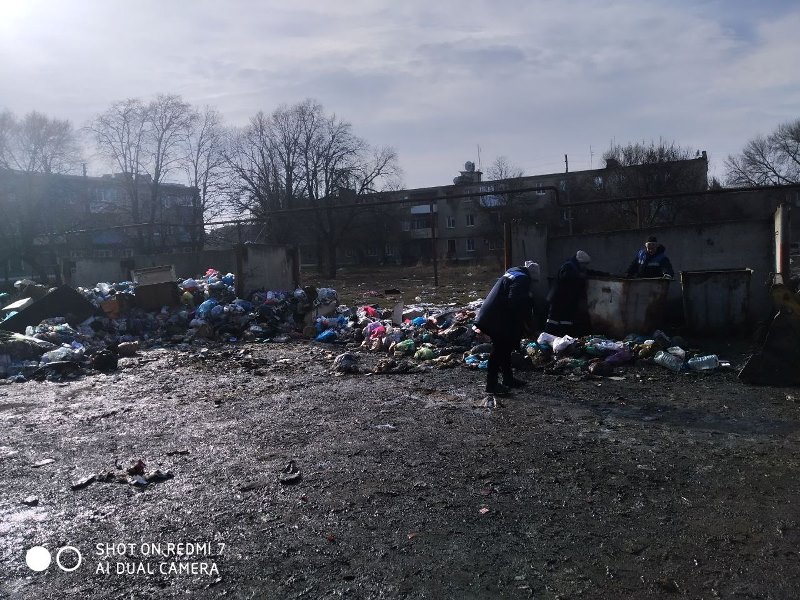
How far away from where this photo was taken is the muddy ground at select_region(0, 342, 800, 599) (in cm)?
308

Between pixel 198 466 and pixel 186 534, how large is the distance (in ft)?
4.34

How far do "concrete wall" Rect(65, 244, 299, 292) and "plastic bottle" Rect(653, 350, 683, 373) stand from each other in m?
8.87

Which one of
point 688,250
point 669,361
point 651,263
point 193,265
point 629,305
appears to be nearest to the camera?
point 669,361

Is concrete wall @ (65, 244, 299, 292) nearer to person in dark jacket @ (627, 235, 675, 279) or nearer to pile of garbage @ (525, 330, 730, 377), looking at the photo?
pile of garbage @ (525, 330, 730, 377)

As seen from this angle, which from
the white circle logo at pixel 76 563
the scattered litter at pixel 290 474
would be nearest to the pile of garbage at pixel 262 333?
the scattered litter at pixel 290 474

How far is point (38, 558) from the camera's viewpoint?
3418mm

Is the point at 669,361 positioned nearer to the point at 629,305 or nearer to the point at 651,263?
the point at 629,305

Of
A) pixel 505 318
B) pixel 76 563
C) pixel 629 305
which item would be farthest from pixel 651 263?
pixel 76 563

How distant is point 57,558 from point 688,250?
10.1 metres

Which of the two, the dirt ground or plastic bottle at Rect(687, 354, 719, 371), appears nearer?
the dirt ground

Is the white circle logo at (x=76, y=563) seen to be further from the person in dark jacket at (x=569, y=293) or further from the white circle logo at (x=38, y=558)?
the person in dark jacket at (x=569, y=293)

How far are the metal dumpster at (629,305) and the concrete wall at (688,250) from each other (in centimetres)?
103

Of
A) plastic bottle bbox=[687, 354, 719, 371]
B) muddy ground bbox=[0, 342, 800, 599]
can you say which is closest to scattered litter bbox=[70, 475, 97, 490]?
muddy ground bbox=[0, 342, 800, 599]

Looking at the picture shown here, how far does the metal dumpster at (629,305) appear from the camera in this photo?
9.14 metres
